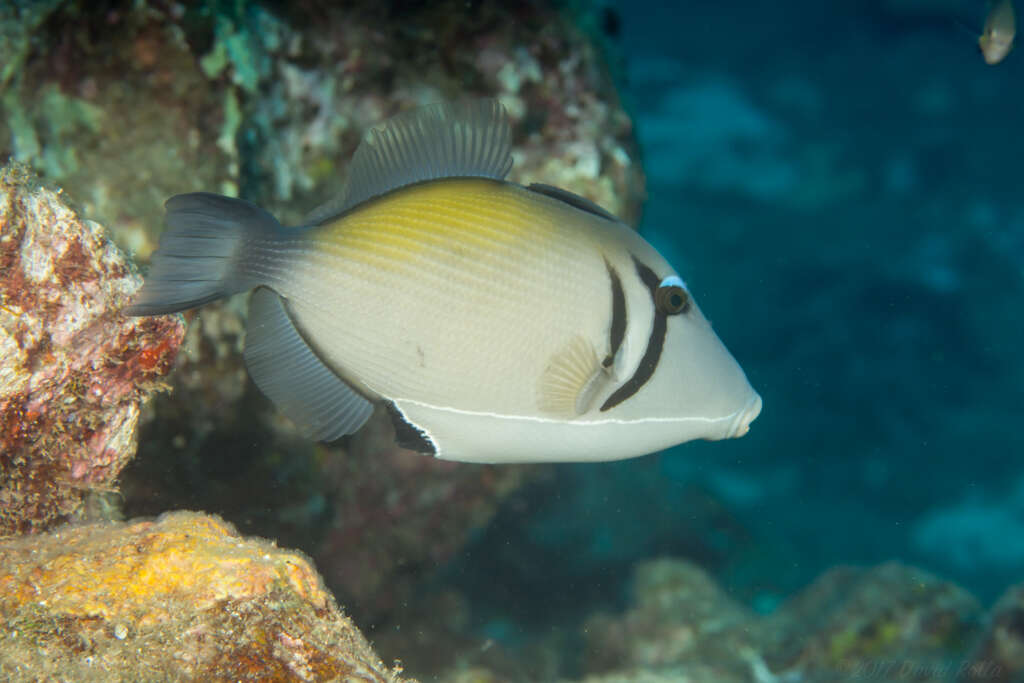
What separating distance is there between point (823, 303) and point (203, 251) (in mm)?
11891

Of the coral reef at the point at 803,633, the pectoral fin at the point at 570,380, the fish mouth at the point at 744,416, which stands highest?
the pectoral fin at the point at 570,380

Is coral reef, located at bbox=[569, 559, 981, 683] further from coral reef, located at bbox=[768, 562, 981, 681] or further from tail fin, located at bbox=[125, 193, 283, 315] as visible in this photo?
tail fin, located at bbox=[125, 193, 283, 315]

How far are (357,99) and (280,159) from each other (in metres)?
0.57

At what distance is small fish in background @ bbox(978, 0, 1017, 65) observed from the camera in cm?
636

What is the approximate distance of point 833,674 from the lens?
6.66m

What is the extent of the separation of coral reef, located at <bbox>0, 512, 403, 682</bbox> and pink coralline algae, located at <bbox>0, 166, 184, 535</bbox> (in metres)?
0.28

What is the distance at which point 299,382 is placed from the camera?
207cm

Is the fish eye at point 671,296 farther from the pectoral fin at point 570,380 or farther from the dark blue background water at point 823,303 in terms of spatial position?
the dark blue background water at point 823,303

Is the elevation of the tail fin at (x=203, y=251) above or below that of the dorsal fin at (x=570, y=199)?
below

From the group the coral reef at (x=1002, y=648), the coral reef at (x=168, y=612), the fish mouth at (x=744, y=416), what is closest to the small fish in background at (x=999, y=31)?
the coral reef at (x=1002, y=648)

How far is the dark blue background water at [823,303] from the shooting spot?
855 centimetres

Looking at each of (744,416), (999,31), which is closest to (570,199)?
(744,416)

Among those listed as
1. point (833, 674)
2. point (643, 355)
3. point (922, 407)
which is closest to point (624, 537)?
point (833, 674)

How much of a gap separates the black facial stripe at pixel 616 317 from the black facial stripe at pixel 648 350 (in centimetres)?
8
